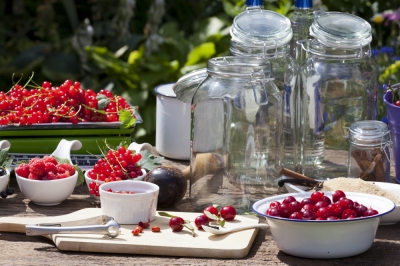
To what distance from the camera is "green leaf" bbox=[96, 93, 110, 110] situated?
1700mm

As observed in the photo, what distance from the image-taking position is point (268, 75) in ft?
4.65

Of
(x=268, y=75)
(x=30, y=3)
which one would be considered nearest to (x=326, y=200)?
(x=268, y=75)

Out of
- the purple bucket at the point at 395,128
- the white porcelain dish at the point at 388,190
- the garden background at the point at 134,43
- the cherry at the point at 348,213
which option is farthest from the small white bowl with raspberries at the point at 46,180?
the garden background at the point at 134,43

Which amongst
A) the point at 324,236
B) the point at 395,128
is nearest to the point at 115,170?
the point at 324,236

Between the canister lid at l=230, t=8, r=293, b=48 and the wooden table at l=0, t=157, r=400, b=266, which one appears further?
the canister lid at l=230, t=8, r=293, b=48

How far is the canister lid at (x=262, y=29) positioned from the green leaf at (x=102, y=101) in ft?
1.18

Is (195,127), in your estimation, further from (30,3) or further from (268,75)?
(30,3)

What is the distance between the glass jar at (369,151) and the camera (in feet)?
4.97

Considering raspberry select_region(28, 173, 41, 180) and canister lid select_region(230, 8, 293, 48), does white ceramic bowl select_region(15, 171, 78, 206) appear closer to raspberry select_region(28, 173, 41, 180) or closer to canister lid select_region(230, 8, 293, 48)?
raspberry select_region(28, 173, 41, 180)

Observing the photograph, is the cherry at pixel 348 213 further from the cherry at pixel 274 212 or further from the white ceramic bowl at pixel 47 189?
the white ceramic bowl at pixel 47 189

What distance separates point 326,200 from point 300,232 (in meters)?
0.10

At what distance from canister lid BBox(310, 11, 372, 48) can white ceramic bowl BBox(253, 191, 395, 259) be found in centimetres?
47

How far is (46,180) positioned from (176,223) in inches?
13.3

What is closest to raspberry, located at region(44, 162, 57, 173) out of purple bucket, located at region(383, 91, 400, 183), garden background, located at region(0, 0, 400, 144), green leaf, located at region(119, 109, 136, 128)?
green leaf, located at region(119, 109, 136, 128)
